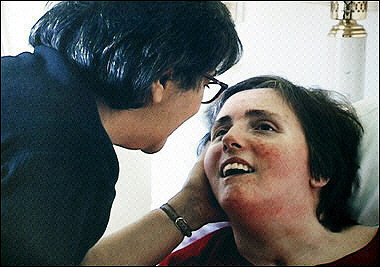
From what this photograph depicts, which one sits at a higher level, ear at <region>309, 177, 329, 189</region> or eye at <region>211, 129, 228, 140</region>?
eye at <region>211, 129, 228, 140</region>

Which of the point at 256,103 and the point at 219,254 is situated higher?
the point at 256,103

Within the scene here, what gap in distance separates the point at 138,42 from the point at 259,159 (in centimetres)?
17

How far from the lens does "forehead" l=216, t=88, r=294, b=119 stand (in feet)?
1.90

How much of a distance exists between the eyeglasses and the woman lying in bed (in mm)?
18

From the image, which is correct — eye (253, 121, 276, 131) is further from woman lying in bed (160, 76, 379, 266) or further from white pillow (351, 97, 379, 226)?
white pillow (351, 97, 379, 226)

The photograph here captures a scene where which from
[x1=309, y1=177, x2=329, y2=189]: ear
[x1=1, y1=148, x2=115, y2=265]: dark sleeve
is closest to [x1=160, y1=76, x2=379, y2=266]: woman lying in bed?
[x1=309, y1=177, x2=329, y2=189]: ear

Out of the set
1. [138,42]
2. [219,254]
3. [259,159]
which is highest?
[138,42]

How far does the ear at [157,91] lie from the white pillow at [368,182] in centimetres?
24

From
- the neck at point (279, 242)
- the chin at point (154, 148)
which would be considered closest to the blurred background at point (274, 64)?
the chin at point (154, 148)

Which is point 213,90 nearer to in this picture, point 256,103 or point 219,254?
point 256,103

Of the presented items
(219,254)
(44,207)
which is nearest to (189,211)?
(219,254)

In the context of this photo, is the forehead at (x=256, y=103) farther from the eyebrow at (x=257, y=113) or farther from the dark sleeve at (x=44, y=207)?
the dark sleeve at (x=44, y=207)

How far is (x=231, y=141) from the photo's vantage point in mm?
555

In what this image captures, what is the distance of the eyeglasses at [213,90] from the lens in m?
0.60
